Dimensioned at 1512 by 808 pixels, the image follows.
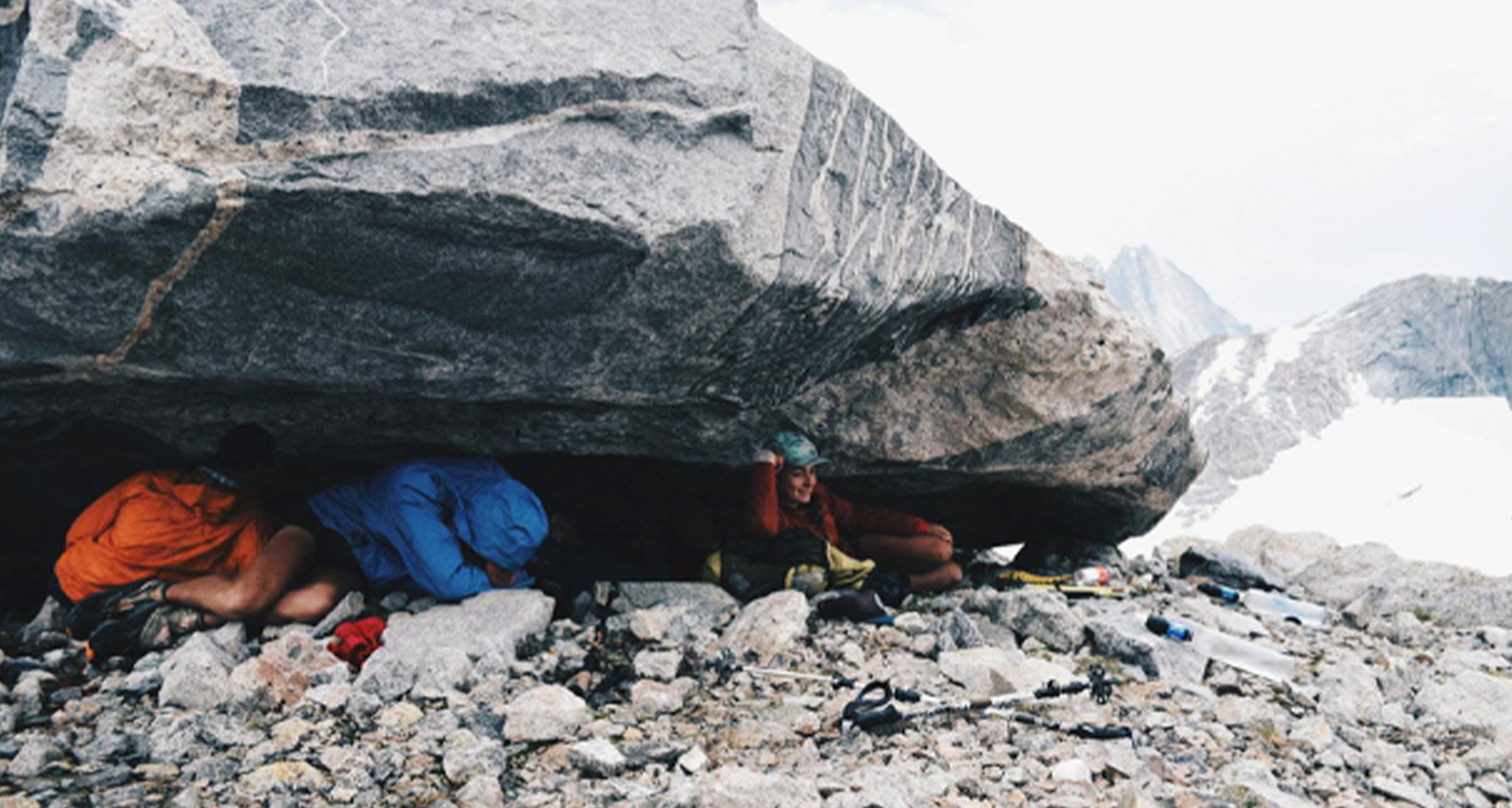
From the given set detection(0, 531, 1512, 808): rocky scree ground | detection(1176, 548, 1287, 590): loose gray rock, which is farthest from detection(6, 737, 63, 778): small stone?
detection(1176, 548, 1287, 590): loose gray rock

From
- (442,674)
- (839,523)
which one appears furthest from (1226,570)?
(442,674)

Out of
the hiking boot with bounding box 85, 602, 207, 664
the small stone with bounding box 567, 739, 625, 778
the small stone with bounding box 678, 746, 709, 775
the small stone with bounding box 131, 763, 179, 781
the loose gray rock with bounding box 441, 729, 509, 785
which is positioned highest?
the small stone with bounding box 678, 746, 709, 775

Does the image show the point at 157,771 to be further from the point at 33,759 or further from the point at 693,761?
the point at 693,761

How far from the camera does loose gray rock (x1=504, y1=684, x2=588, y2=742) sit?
4441 mm

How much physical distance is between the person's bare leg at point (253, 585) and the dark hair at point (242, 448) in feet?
2.28

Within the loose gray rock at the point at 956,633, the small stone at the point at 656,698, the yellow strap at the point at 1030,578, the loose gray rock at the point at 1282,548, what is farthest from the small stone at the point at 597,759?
the loose gray rock at the point at 1282,548

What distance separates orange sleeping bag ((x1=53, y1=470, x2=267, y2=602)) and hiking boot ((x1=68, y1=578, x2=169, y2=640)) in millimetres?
148

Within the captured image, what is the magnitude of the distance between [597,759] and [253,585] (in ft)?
11.8

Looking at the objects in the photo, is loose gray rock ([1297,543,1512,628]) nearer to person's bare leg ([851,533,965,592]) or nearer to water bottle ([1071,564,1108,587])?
water bottle ([1071,564,1108,587])

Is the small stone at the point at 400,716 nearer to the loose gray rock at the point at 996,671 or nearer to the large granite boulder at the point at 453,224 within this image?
the large granite boulder at the point at 453,224

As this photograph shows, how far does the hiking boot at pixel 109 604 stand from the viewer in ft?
19.5

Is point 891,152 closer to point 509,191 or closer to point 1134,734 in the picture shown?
point 509,191

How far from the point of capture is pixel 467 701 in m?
4.93

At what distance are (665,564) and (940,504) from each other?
4.05 meters
